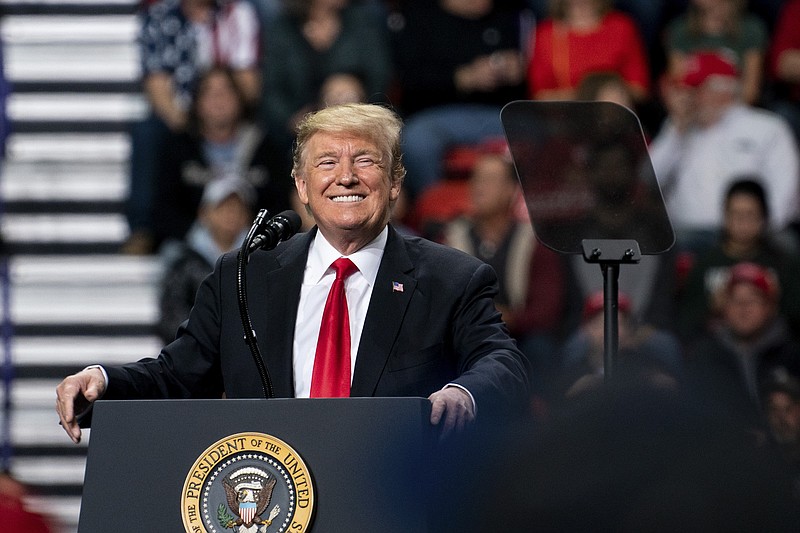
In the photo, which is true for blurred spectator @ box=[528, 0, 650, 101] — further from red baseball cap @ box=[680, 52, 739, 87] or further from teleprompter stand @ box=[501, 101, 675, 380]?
teleprompter stand @ box=[501, 101, 675, 380]

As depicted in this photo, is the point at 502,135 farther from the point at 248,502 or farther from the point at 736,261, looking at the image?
the point at 248,502

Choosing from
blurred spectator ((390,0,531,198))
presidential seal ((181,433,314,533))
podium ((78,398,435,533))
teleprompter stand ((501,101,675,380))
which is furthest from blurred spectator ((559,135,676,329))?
blurred spectator ((390,0,531,198))

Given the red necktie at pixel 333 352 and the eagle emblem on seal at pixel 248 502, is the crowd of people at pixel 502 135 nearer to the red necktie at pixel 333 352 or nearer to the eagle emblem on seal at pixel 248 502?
the red necktie at pixel 333 352

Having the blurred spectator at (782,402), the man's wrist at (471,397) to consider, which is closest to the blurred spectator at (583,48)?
the blurred spectator at (782,402)

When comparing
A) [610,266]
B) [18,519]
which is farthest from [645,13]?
[18,519]

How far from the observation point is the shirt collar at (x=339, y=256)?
2.96 meters

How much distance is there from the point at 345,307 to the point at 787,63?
4.68 meters

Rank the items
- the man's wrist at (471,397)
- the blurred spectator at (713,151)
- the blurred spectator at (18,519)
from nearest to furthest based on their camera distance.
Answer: the blurred spectator at (18,519) → the man's wrist at (471,397) → the blurred spectator at (713,151)

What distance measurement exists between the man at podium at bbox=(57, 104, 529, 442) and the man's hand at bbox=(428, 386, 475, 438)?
28 centimetres

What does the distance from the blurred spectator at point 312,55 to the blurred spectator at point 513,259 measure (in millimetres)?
871

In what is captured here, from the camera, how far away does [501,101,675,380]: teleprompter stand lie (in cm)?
296

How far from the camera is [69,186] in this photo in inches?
269

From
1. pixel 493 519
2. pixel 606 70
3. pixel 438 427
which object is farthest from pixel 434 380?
pixel 606 70

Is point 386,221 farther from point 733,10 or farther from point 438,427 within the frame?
point 733,10
